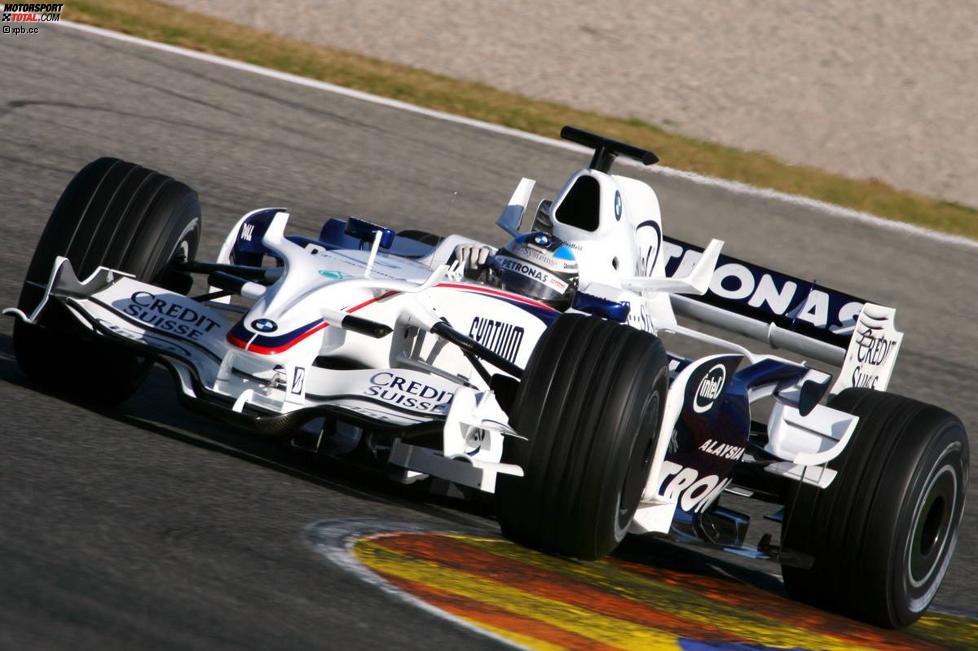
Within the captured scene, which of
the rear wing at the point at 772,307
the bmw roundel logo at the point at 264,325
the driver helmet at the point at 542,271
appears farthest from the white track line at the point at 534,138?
the bmw roundel logo at the point at 264,325

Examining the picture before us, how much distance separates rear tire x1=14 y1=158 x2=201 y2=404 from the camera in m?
6.26

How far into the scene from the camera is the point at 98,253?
627 centimetres

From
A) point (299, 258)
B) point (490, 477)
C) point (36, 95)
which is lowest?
point (490, 477)

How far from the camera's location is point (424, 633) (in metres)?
4.29

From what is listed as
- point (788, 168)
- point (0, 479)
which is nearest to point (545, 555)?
point (0, 479)

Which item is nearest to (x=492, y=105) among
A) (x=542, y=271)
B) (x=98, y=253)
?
(x=542, y=271)

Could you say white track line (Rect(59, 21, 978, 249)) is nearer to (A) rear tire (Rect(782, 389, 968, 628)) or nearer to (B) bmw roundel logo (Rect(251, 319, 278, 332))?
(A) rear tire (Rect(782, 389, 968, 628))

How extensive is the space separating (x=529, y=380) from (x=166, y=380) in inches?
108

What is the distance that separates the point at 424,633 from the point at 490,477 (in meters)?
1.18

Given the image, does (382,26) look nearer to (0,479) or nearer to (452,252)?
(452,252)

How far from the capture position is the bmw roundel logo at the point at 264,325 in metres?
5.75

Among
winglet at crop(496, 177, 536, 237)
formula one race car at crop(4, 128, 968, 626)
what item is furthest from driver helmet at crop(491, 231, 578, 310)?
winglet at crop(496, 177, 536, 237)

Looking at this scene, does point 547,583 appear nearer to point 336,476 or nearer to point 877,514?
point 336,476

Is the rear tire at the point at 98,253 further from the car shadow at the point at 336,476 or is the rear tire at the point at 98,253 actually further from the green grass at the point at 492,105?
the green grass at the point at 492,105
